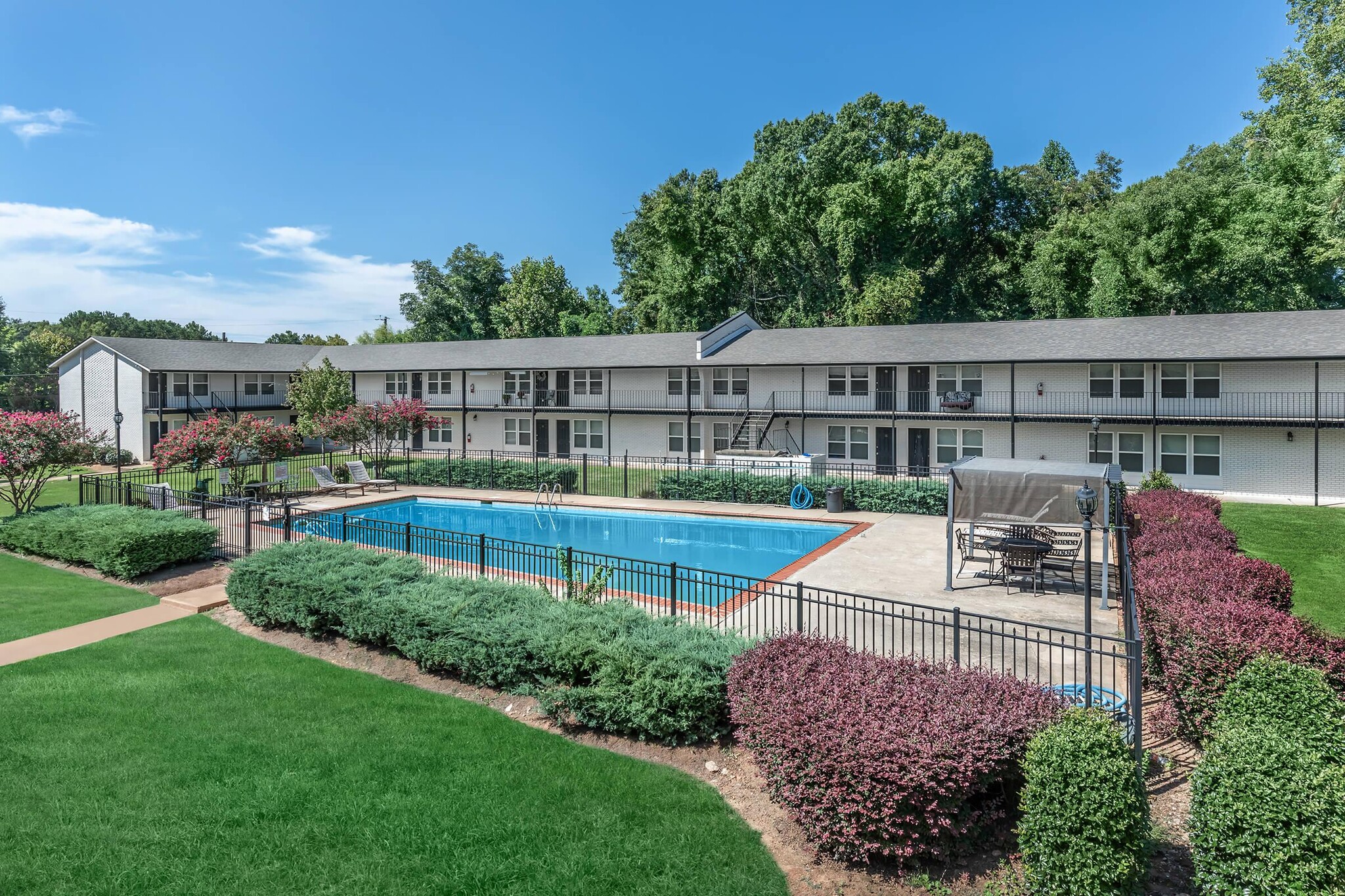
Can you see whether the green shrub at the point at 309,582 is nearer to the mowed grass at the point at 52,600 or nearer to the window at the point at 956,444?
the mowed grass at the point at 52,600

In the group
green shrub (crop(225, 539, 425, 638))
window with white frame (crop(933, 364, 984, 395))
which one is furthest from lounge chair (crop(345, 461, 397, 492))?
window with white frame (crop(933, 364, 984, 395))

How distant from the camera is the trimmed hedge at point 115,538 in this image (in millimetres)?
14227

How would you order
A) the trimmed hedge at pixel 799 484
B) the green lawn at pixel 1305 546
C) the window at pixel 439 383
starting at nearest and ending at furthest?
the green lawn at pixel 1305 546 → the trimmed hedge at pixel 799 484 → the window at pixel 439 383

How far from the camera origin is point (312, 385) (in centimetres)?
3728

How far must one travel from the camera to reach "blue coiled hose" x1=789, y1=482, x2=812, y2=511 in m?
23.8

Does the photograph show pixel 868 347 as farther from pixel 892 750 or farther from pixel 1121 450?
pixel 892 750

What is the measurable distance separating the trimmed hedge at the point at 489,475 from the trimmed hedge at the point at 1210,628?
2010 cm

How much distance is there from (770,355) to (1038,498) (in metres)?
21.8

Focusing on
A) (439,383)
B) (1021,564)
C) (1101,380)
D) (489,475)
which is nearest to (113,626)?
(1021,564)

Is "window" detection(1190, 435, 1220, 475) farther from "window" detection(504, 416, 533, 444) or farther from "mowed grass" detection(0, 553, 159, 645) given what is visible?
"mowed grass" detection(0, 553, 159, 645)

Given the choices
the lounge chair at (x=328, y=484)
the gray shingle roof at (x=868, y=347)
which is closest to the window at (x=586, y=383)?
the gray shingle roof at (x=868, y=347)

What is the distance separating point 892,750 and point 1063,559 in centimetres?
1197

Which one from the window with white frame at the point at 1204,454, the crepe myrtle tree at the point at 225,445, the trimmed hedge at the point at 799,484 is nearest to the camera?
the crepe myrtle tree at the point at 225,445

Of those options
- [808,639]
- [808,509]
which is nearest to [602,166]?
[808,509]
